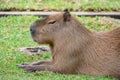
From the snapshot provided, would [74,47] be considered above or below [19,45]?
above

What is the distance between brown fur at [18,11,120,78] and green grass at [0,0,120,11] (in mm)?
4944

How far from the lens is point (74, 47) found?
7449 mm

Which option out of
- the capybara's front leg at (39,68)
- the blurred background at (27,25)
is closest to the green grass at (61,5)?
the blurred background at (27,25)

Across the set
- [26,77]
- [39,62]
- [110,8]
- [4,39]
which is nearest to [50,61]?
[39,62]

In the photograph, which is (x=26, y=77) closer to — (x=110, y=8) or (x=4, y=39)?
(x=4, y=39)

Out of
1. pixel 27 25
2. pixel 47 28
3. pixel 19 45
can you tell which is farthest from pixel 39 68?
pixel 27 25

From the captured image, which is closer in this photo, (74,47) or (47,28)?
(74,47)

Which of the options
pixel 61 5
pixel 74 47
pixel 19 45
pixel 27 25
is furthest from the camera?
pixel 61 5

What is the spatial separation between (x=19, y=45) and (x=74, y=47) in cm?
203

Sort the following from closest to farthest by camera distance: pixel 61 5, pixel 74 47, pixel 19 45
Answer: pixel 74 47 < pixel 19 45 < pixel 61 5

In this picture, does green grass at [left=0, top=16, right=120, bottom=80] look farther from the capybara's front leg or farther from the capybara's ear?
the capybara's ear

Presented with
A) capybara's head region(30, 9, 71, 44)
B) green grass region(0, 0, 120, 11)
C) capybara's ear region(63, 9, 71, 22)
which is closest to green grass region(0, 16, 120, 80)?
capybara's head region(30, 9, 71, 44)

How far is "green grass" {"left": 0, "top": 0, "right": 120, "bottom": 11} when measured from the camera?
41.2ft

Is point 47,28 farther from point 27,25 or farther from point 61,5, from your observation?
point 61,5
